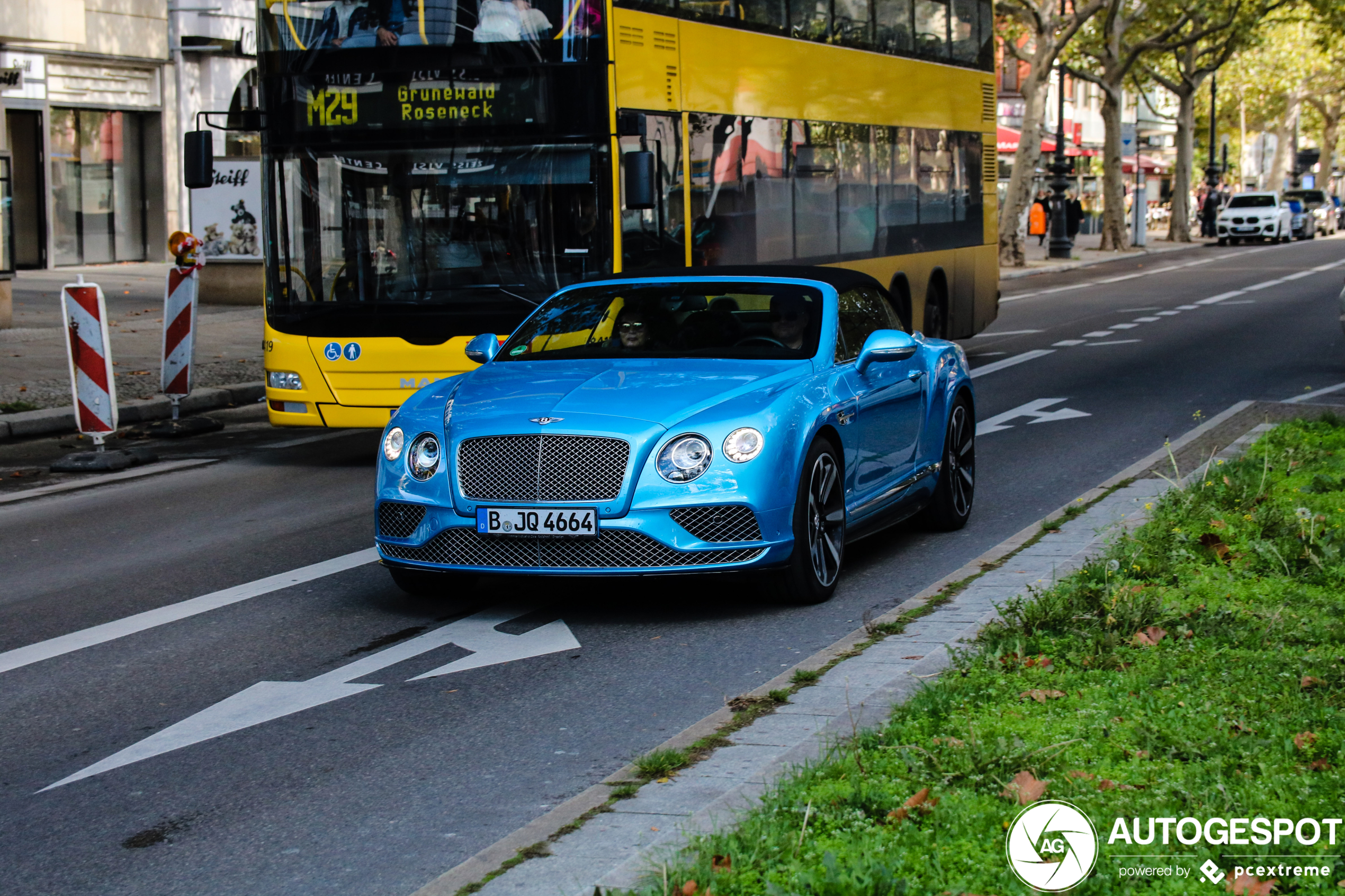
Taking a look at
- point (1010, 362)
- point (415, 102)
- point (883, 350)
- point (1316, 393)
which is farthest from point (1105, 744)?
point (1010, 362)

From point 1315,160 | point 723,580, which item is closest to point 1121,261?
point 723,580

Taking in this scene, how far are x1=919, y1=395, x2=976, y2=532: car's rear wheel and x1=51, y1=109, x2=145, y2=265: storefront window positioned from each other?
28.2 m

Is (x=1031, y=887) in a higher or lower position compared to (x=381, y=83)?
lower

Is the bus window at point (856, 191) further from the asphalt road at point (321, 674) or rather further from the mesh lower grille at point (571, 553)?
the mesh lower grille at point (571, 553)

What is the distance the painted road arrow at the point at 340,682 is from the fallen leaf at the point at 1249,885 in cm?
330

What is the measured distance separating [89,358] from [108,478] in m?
1.02

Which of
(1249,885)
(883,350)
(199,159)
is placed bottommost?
(1249,885)

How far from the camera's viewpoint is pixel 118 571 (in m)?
8.61

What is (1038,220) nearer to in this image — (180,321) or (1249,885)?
(180,321)

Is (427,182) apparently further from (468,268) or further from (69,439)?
(69,439)

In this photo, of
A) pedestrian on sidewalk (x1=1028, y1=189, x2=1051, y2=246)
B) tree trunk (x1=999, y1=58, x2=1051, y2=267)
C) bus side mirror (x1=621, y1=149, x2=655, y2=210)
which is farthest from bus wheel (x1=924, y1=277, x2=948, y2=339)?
pedestrian on sidewalk (x1=1028, y1=189, x2=1051, y2=246)

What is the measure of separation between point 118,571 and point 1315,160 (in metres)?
123

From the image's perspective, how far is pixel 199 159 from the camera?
1237 cm

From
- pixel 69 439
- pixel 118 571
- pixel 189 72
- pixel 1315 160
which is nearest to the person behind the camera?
pixel 118 571
